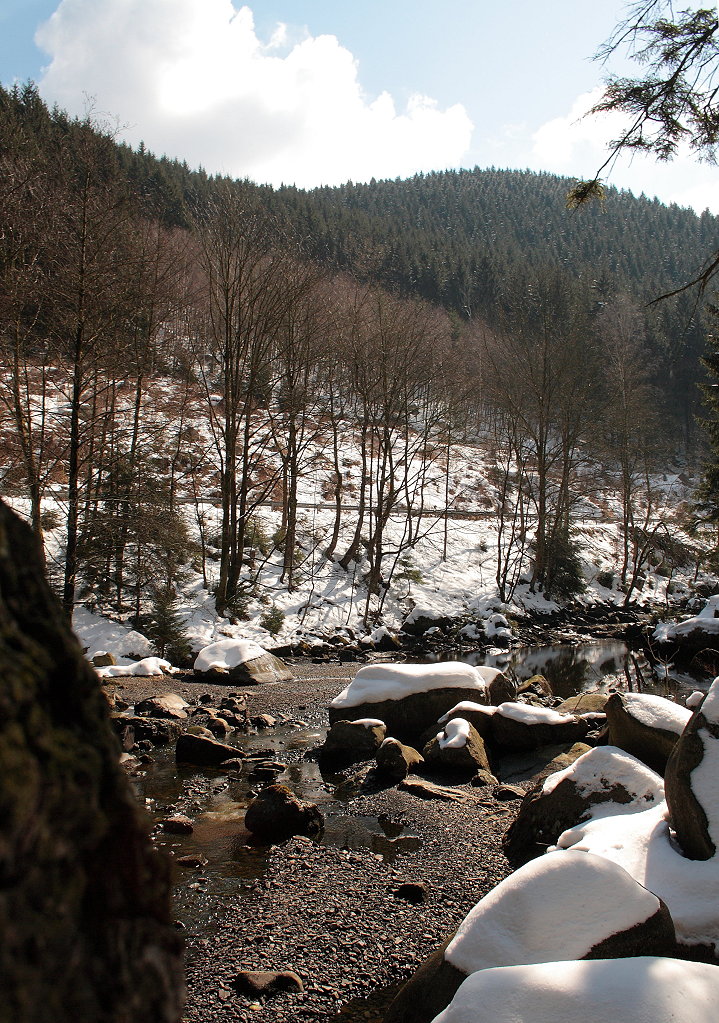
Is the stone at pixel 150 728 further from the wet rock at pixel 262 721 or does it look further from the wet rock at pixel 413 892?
the wet rock at pixel 413 892

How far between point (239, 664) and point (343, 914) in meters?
10.2

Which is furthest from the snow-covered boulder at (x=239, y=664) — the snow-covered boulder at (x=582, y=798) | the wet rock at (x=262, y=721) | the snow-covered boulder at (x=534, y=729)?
the snow-covered boulder at (x=582, y=798)

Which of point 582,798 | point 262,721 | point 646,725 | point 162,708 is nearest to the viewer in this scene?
point 582,798

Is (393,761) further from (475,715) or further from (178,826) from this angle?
(178,826)

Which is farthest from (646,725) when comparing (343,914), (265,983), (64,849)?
(64,849)

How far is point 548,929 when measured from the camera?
4023 mm

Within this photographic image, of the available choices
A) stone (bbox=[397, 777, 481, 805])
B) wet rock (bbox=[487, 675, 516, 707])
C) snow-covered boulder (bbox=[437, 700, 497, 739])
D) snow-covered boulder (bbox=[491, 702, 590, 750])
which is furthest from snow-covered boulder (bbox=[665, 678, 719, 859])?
wet rock (bbox=[487, 675, 516, 707])

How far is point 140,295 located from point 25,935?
18.1 m

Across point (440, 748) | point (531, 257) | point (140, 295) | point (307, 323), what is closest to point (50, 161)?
point (140, 295)

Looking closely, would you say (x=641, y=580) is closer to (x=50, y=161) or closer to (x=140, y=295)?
(x=140, y=295)

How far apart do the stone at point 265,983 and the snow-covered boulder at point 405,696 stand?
612 cm

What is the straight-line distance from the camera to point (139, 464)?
55.2 feet

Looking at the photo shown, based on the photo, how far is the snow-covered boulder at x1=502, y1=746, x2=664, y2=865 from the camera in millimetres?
6613

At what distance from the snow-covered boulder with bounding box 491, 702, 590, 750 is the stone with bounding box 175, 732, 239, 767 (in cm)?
413
